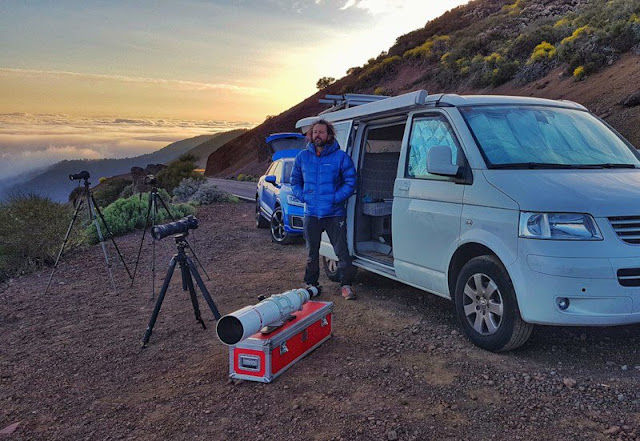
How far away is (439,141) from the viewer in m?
5.09

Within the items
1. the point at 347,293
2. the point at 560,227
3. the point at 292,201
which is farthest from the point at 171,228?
the point at 292,201

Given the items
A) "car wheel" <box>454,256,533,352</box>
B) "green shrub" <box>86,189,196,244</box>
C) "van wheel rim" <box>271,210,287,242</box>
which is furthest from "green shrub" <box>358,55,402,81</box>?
"car wheel" <box>454,256,533,352</box>

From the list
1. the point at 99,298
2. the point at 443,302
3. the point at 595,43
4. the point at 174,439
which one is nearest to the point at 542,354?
the point at 443,302

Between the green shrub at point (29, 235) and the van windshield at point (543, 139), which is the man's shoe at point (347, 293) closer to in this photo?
the van windshield at point (543, 139)

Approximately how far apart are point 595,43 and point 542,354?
21.8 metres

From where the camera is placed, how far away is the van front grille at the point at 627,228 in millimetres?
3848

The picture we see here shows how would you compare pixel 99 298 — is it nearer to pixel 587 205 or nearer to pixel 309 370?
pixel 309 370

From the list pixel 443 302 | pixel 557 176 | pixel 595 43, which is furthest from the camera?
pixel 595 43

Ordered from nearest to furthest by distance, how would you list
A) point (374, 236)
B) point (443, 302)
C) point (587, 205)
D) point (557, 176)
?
point (587, 205) → point (557, 176) → point (443, 302) → point (374, 236)

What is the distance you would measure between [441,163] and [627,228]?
1.47 metres

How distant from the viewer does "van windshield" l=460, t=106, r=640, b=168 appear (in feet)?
14.9

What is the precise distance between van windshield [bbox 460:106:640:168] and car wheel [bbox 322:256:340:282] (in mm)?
2766

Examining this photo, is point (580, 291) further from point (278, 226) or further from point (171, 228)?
point (278, 226)

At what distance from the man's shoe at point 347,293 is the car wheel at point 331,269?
0.45 m
